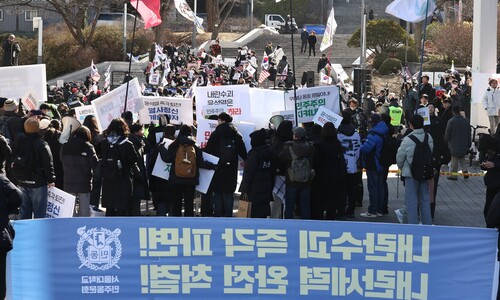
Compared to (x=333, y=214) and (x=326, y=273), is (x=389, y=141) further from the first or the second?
(x=326, y=273)

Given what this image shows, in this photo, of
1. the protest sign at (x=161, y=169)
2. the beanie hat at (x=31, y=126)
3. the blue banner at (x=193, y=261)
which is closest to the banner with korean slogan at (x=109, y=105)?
the protest sign at (x=161, y=169)

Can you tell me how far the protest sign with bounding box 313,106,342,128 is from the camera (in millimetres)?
17000

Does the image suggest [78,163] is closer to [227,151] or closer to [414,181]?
[227,151]

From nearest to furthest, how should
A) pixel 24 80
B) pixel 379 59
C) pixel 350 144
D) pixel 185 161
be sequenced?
pixel 185 161 < pixel 350 144 < pixel 24 80 < pixel 379 59

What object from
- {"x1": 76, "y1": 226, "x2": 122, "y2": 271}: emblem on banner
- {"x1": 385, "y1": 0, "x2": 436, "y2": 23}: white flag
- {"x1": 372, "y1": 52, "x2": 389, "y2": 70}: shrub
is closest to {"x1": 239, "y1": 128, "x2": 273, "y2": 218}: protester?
{"x1": 385, "y1": 0, "x2": 436, "y2": 23}: white flag

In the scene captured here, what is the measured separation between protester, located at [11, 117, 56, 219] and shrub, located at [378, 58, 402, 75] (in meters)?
39.3

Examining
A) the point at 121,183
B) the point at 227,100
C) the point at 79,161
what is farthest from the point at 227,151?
the point at 227,100

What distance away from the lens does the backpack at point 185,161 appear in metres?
15.4

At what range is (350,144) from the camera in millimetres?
17312

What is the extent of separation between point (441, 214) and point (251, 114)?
3687mm

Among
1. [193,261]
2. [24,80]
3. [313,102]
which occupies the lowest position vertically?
[193,261]

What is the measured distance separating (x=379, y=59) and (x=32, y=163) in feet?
135

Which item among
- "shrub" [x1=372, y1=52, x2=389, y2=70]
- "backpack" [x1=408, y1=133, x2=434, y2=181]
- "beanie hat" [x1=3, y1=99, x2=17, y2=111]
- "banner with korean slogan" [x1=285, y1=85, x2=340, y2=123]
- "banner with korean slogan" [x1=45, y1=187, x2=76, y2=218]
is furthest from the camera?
"shrub" [x1=372, y1=52, x2=389, y2=70]

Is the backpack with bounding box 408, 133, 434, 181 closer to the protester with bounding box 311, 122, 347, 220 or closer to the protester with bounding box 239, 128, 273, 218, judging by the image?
the protester with bounding box 311, 122, 347, 220
